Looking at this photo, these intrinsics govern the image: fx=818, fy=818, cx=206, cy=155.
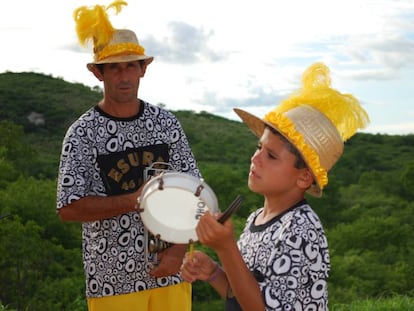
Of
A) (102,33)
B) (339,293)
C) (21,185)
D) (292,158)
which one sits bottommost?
(339,293)

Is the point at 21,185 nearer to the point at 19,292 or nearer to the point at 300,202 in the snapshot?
the point at 19,292

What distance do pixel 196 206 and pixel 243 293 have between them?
0.35m

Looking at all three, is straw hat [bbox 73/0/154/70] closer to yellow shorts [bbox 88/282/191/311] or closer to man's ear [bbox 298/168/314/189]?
yellow shorts [bbox 88/282/191/311]

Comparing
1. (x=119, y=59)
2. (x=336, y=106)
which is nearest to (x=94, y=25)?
(x=119, y=59)

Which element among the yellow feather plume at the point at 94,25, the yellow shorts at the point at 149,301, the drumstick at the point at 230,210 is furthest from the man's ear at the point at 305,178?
the yellow feather plume at the point at 94,25

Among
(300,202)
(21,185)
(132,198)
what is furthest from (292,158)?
(21,185)

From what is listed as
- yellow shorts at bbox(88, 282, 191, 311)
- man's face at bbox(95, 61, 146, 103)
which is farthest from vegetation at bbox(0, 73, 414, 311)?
man's face at bbox(95, 61, 146, 103)

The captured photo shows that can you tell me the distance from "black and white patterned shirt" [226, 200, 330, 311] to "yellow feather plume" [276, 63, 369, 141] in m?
0.35

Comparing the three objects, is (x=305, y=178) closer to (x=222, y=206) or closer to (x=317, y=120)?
(x=317, y=120)

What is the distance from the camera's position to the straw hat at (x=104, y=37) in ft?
12.1

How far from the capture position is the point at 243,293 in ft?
7.96

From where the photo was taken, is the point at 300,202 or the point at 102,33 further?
the point at 102,33

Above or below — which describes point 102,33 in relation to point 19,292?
above

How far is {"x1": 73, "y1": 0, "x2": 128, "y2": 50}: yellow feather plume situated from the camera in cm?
374
